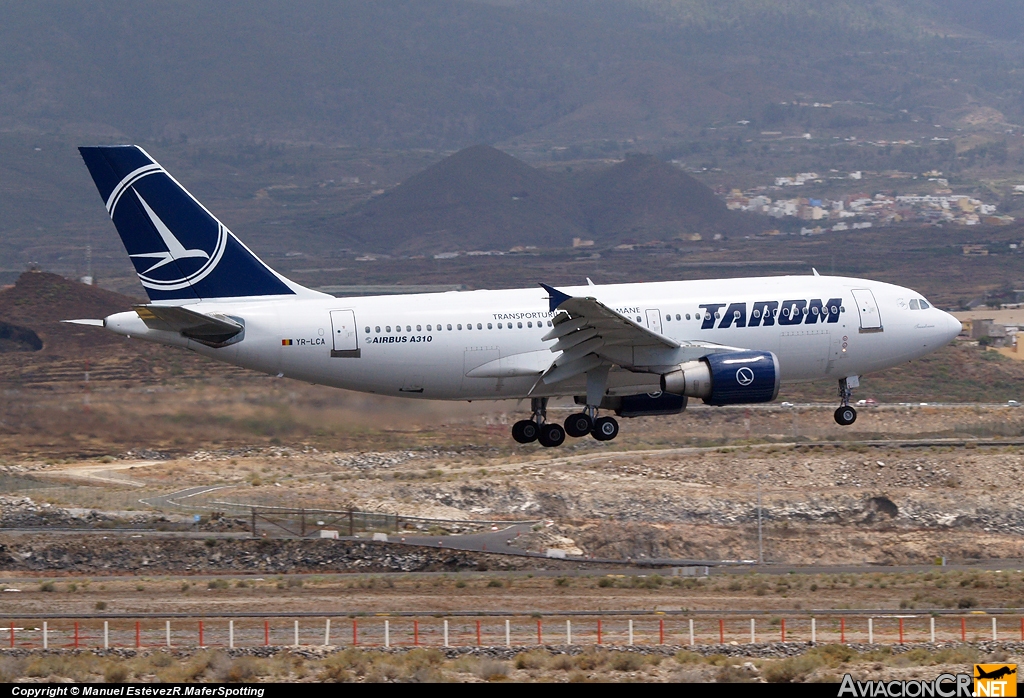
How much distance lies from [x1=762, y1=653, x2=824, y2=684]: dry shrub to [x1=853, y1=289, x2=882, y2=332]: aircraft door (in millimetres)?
18336

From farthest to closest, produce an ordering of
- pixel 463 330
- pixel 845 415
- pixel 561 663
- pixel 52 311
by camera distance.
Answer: pixel 52 311, pixel 845 415, pixel 463 330, pixel 561 663

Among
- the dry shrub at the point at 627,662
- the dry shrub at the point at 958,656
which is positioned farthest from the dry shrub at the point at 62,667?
the dry shrub at the point at 958,656

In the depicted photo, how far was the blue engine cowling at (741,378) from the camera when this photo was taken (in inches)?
1879

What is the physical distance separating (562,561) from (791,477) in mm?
20614

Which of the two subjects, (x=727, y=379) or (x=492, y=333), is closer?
(x=727, y=379)

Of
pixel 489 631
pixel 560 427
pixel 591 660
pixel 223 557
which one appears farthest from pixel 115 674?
pixel 223 557

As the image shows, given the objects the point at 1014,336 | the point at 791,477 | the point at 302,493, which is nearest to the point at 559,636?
Answer: the point at 302,493

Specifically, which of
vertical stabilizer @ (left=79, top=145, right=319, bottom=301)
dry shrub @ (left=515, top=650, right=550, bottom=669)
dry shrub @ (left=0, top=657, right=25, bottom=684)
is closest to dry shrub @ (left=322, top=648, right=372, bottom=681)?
dry shrub @ (left=515, top=650, right=550, bottom=669)

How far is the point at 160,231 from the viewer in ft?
157

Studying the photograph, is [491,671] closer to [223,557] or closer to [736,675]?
[736,675]

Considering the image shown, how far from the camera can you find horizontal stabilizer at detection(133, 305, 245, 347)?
44.5 metres

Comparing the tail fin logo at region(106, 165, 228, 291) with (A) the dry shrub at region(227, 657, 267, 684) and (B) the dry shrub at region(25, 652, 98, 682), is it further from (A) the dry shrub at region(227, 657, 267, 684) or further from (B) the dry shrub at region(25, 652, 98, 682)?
(A) the dry shrub at region(227, 657, 267, 684)

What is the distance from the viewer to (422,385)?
48500 millimetres

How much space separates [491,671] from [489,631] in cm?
796
